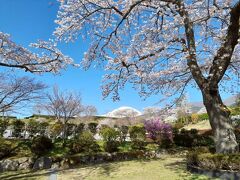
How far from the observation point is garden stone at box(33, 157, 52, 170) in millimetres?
10623

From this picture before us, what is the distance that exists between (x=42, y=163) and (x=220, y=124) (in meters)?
8.16

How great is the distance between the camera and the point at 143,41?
9.84 m

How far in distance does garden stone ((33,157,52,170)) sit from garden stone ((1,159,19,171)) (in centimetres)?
88

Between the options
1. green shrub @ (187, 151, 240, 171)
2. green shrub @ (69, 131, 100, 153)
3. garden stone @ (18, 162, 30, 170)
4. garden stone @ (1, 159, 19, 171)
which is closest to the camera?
green shrub @ (187, 151, 240, 171)

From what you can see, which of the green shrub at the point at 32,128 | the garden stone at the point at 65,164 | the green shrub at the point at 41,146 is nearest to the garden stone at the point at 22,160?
the green shrub at the point at 41,146

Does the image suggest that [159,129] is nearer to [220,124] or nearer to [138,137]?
[138,137]

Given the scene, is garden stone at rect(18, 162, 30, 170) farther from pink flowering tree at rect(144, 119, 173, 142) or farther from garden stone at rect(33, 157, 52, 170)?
pink flowering tree at rect(144, 119, 173, 142)

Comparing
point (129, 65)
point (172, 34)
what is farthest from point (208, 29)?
point (129, 65)

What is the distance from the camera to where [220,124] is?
7.20 metres

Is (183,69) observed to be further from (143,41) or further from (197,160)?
(197,160)

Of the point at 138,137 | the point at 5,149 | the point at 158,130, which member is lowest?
the point at 5,149

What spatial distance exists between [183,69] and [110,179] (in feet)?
20.1

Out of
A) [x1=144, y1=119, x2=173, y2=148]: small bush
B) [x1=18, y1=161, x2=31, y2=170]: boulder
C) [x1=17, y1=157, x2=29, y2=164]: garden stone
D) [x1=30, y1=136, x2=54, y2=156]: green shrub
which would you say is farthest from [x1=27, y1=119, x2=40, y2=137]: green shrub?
[x1=144, y1=119, x2=173, y2=148]: small bush

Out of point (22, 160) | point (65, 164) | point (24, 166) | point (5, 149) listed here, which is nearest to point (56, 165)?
point (65, 164)
